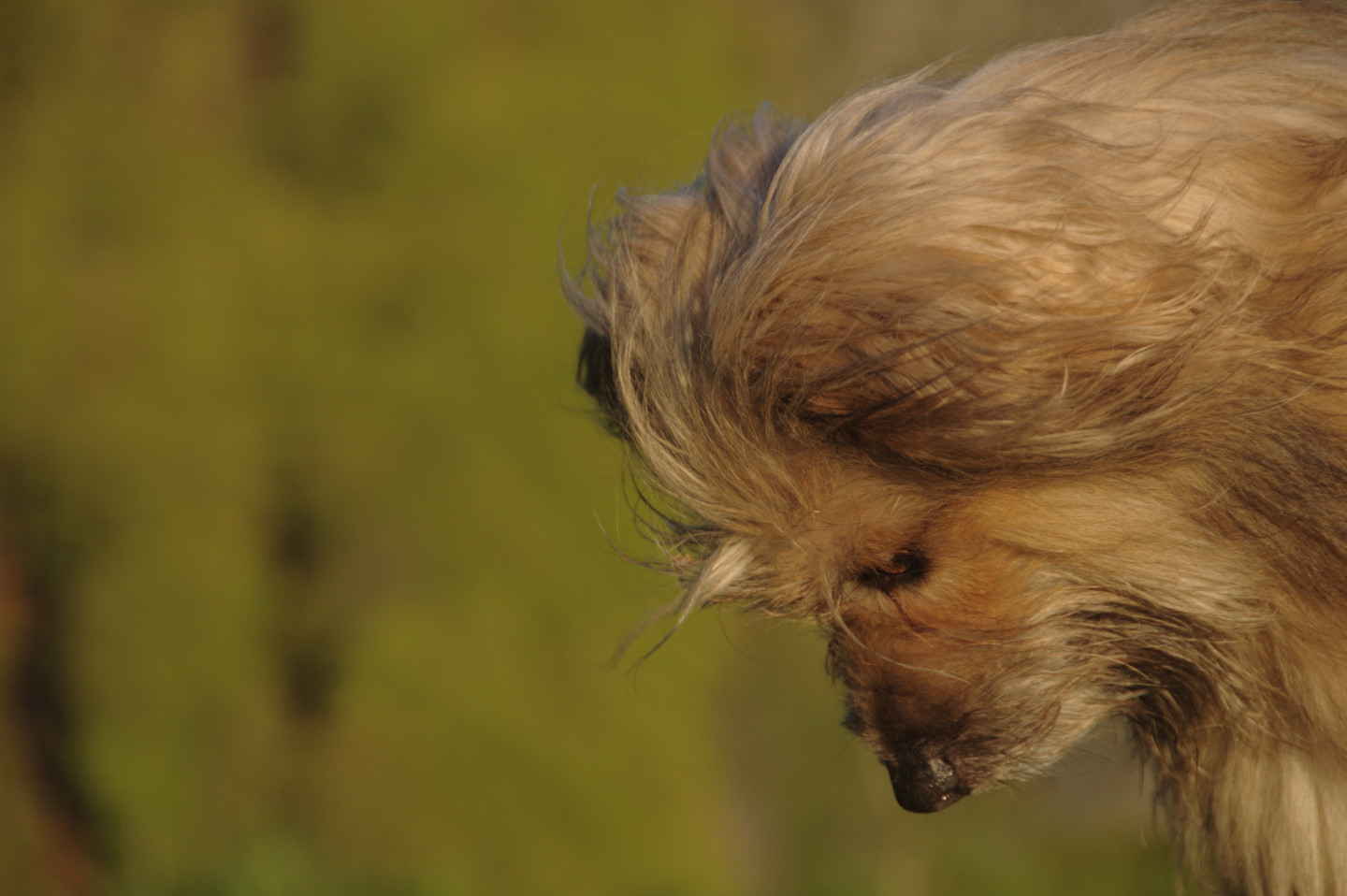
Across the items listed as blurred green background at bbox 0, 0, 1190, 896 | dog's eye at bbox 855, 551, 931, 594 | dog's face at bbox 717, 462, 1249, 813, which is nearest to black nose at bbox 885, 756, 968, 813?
dog's face at bbox 717, 462, 1249, 813

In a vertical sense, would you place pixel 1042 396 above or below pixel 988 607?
above

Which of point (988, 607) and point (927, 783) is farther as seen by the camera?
point (927, 783)

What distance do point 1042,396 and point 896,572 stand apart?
0.42m

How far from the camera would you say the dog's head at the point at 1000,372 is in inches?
62.9

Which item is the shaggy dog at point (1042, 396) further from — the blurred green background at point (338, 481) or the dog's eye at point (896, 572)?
the blurred green background at point (338, 481)

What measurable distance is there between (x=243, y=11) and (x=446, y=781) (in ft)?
11.1

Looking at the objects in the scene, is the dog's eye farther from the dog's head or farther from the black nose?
the black nose

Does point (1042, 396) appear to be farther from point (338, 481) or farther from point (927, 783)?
point (338, 481)

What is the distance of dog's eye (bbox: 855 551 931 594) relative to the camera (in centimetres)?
188

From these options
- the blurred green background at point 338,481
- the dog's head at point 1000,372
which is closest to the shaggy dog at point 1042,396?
the dog's head at point 1000,372

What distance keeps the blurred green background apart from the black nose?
101 inches

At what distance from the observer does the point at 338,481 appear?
16.4 feet

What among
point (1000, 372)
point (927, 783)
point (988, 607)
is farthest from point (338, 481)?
point (1000, 372)

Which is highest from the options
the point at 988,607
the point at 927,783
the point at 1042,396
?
the point at 1042,396
